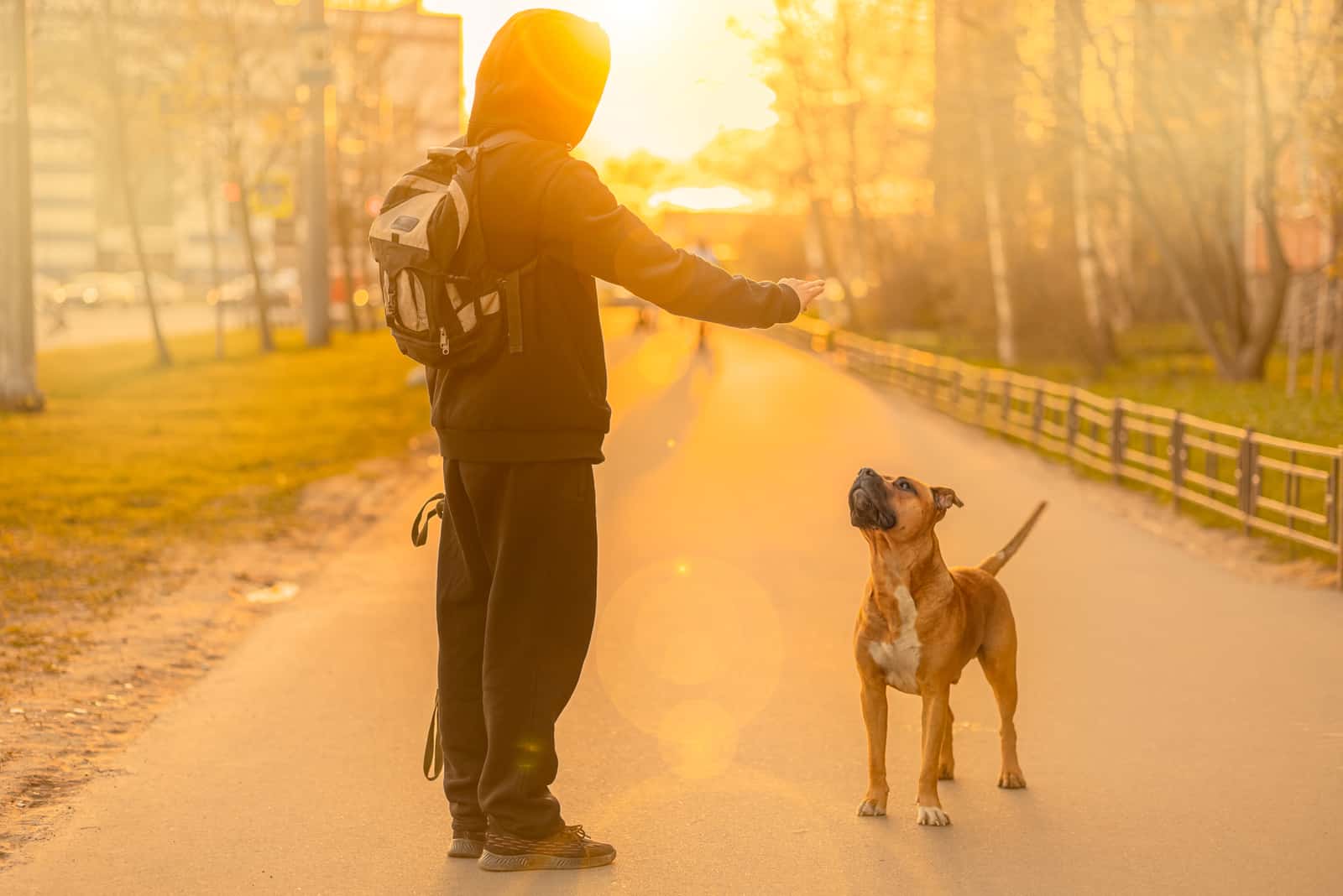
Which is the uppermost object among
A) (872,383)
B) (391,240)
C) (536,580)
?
(391,240)

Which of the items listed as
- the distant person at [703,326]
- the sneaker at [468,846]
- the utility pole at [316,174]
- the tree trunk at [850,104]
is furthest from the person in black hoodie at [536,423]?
the tree trunk at [850,104]

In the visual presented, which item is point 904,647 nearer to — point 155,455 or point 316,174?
point 155,455

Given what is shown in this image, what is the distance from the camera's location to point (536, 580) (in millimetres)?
5285

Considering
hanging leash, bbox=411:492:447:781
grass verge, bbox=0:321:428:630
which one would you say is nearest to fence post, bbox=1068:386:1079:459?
grass verge, bbox=0:321:428:630

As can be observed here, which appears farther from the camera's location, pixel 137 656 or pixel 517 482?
pixel 137 656

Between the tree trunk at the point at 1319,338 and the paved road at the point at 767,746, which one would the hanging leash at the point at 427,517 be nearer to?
the paved road at the point at 767,746

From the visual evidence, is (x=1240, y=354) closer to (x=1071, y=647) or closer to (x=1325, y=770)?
(x=1071, y=647)

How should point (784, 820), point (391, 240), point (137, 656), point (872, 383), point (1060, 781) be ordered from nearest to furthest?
point (391, 240), point (784, 820), point (1060, 781), point (137, 656), point (872, 383)

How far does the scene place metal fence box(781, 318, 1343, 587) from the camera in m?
12.8

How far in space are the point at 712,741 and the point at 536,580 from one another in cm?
205

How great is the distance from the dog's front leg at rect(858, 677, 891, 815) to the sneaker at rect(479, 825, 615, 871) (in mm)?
893

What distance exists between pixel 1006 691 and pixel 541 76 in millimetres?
2464

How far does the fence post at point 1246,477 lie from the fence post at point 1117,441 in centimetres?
359

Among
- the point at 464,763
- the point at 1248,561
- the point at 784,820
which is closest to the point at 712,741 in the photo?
the point at 784,820
